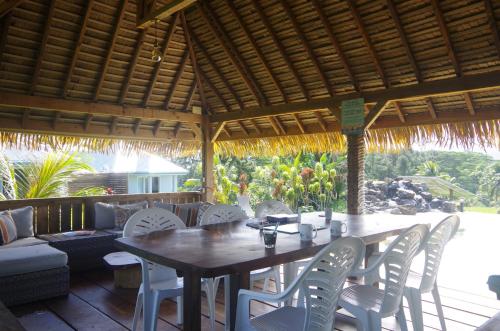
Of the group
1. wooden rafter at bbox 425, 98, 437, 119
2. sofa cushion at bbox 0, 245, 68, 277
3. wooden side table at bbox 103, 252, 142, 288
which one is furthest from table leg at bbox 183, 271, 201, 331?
wooden rafter at bbox 425, 98, 437, 119

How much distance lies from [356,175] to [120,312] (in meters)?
3.41

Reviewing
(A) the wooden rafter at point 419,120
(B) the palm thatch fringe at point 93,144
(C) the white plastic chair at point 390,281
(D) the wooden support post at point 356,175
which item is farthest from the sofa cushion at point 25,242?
(A) the wooden rafter at point 419,120

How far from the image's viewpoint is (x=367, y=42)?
4965 millimetres

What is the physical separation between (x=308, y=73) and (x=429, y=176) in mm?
12059

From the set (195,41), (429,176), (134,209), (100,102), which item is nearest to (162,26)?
(195,41)

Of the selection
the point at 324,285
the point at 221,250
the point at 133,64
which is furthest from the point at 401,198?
the point at 324,285

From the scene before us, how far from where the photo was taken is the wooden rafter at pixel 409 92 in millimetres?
4453

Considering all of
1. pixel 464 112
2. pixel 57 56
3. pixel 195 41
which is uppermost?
pixel 195 41

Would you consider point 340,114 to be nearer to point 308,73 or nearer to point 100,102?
point 308,73

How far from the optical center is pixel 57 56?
5.88 m

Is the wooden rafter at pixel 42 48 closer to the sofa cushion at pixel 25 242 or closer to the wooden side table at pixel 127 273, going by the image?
the sofa cushion at pixel 25 242

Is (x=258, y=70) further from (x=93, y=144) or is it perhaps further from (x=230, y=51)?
(x=93, y=144)

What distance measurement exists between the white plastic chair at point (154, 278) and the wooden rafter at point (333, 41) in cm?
319

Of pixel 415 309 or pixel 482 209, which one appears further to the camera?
pixel 482 209
